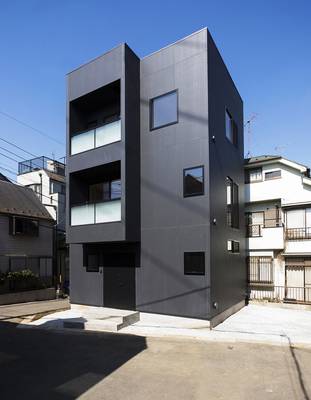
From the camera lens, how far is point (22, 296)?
720 inches

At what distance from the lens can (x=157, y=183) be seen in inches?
479

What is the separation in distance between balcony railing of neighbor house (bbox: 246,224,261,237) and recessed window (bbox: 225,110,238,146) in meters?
4.45

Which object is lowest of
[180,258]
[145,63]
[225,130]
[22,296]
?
[22,296]

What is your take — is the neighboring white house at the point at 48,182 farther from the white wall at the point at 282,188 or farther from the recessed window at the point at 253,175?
the white wall at the point at 282,188

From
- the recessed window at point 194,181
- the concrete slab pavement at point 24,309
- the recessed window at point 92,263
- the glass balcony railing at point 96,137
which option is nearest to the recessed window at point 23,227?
the concrete slab pavement at point 24,309

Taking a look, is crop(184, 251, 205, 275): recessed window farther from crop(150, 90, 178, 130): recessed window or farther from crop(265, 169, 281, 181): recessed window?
crop(265, 169, 281, 181): recessed window

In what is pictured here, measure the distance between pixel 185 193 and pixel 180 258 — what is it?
221 centimetres

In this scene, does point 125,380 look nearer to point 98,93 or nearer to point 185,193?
point 185,193

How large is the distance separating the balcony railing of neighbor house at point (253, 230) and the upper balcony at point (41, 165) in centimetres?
1693

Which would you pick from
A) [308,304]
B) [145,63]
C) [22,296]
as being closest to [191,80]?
[145,63]

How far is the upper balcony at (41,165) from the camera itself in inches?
1100

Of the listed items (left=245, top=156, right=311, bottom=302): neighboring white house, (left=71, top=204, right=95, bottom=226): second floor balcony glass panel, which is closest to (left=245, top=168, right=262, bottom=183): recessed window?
(left=245, top=156, right=311, bottom=302): neighboring white house

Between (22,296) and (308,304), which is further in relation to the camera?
(22,296)

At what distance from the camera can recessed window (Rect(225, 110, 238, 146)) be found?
45.4 feet
